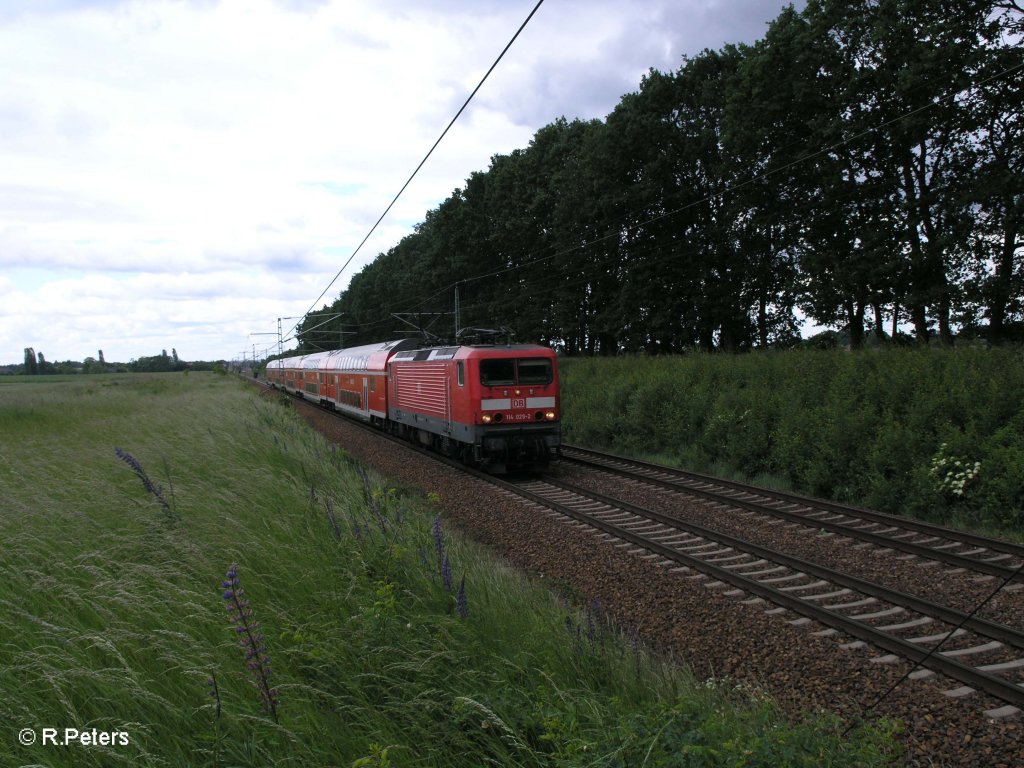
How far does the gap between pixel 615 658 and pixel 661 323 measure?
24.8 meters

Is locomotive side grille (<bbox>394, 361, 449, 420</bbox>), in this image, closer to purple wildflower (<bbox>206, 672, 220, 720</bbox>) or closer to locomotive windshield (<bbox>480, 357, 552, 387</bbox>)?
locomotive windshield (<bbox>480, 357, 552, 387</bbox>)

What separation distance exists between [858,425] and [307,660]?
10.6m

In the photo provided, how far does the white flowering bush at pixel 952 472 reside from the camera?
31.3 feet

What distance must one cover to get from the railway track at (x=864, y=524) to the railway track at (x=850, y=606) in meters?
0.66

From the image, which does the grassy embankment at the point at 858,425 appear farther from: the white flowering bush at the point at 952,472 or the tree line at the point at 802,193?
the tree line at the point at 802,193

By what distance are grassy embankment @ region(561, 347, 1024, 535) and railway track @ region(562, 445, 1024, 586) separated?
961 millimetres

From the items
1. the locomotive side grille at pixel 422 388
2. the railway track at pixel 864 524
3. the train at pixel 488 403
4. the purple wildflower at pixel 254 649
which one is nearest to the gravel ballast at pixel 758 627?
the railway track at pixel 864 524

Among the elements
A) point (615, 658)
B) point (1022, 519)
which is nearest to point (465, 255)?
point (1022, 519)

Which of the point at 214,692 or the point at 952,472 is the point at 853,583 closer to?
the point at 952,472

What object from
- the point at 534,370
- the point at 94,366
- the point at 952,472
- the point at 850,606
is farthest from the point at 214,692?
the point at 94,366

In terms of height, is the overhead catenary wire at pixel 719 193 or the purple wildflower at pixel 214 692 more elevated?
the overhead catenary wire at pixel 719 193

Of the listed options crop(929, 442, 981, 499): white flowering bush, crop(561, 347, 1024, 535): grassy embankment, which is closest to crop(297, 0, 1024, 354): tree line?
crop(561, 347, 1024, 535): grassy embankment

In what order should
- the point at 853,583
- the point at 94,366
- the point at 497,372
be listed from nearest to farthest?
the point at 853,583 < the point at 497,372 < the point at 94,366

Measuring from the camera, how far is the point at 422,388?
17453mm
